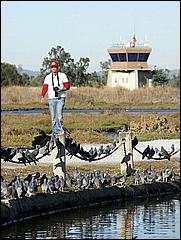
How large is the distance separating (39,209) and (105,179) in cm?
230

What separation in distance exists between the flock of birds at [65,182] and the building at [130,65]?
81192 mm

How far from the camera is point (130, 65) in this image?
101625 millimetres

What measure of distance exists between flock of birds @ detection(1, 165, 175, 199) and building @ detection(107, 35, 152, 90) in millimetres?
81192

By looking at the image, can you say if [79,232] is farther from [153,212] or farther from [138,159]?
[138,159]

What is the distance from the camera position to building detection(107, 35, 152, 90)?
9994 cm

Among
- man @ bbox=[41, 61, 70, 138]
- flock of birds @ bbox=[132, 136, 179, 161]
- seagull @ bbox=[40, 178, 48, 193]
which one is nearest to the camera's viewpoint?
seagull @ bbox=[40, 178, 48, 193]

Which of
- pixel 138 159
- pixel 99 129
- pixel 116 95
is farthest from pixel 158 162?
pixel 116 95

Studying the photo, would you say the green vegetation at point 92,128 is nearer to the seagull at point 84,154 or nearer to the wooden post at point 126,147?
the wooden post at point 126,147

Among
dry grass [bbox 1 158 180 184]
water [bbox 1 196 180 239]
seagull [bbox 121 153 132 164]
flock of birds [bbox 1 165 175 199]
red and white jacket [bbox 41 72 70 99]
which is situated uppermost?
red and white jacket [bbox 41 72 70 99]

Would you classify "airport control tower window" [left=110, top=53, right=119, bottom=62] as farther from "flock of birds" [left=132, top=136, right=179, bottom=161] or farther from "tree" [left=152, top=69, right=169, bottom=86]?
"flock of birds" [left=132, top=136, right=179, bottom=161]

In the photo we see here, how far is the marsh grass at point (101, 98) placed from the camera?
80.2m

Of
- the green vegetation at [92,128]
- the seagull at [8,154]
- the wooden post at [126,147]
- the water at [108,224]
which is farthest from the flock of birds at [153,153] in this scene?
the green vegetation at [92,128]

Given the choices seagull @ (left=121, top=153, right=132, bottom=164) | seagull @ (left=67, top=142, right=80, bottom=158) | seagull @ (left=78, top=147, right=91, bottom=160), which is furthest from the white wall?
seagull @ (left=67, top=142, right=80, bottom=158)

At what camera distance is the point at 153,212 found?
1537 cm
